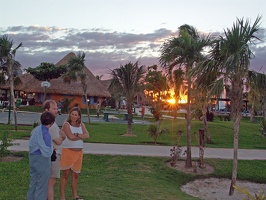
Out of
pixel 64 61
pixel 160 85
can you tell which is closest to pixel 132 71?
pixel 160 85

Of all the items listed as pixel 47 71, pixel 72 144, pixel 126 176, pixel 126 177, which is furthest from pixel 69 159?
pixel 47 71

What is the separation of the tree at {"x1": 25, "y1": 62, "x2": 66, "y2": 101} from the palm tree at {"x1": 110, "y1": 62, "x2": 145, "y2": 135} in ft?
86.4

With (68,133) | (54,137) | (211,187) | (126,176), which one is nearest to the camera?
(54,137)

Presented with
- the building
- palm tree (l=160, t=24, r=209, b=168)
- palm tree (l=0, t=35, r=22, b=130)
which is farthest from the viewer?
the building

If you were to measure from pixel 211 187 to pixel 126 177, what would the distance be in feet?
8.38

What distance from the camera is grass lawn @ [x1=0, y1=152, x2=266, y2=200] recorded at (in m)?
7.25

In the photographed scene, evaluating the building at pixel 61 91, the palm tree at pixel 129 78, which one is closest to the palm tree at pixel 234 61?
the palm tree at pixel 129 78

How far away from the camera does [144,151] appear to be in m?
12.9

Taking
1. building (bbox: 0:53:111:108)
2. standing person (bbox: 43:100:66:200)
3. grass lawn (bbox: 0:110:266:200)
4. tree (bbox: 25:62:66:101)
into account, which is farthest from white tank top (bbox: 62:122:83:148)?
tree (bbox: 25:62:66:101)

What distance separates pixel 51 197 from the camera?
5.74 meters

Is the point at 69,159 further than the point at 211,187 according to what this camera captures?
No

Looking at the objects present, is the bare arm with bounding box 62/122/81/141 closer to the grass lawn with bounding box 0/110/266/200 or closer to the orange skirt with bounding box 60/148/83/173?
the orange skirt with bounding box 60/148/83/173

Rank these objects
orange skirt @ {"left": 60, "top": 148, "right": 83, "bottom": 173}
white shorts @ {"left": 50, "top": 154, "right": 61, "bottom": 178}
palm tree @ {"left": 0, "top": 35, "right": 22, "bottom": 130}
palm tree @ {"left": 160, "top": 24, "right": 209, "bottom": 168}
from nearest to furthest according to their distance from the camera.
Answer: white shorts @ {"left": 50, "top": 154, "right": 61, "bottom": 178} → orange skirt @ {"left": 60, "top": 148, "right": 83, "bottom": 173} → palm tree @ {"left": 160, "top": 24, "right": 209, "bottom": 168} → palm tree @ {"left": 0, "top": 35, "right": 22, "bottom": 130}

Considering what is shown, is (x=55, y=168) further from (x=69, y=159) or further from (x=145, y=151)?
(x=145, y=151)
